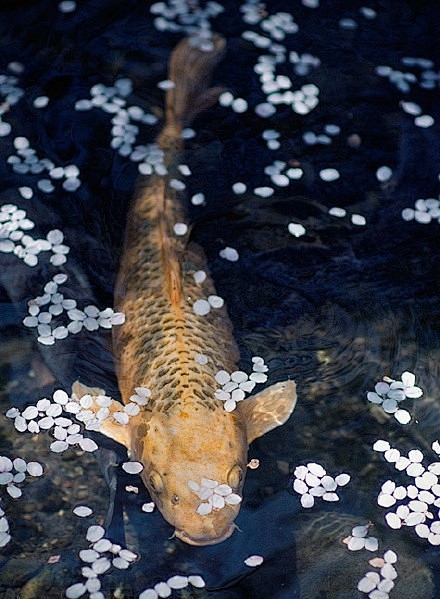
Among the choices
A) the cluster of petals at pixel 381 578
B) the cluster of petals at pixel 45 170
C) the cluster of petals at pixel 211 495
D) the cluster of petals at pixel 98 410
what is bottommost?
the cluster of petals at pixel 381 578

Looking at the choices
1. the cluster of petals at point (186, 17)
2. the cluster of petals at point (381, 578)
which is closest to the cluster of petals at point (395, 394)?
the cluster of petals at point (381, 578)

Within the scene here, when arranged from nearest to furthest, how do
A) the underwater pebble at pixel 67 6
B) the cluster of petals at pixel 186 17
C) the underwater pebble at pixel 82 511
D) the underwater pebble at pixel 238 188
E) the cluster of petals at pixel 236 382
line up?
the underwater pebble at pixel 82 511
the cluster of petals at pixel 236 382
the underwater pebble at pixel 238 188
the cluster of petals at pixel 186 17
the underwater pebble at pixel 67 6

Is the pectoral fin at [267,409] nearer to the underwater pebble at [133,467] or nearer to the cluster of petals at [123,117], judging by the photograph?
the underwater pebble at [133,467]

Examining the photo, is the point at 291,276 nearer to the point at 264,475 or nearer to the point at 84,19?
the point at 264,475

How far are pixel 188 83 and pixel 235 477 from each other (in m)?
3.13

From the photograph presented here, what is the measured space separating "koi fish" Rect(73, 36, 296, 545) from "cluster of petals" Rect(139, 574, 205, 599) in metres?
0.22

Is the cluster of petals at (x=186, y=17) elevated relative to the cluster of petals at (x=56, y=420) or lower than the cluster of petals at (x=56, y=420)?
elevated

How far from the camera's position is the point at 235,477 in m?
4.30

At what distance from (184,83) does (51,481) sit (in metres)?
3.06

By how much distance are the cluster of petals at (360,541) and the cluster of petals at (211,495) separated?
2.24ft

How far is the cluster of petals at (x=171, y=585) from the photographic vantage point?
4.21m

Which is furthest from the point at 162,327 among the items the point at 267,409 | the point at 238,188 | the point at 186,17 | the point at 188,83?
the point at 186,17

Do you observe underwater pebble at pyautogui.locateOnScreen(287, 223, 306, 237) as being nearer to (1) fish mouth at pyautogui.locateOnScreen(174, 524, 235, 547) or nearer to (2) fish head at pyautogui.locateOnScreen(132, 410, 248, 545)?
(2) fish head at pyautogui.locateOnScreen(132, 410, 248, 545)

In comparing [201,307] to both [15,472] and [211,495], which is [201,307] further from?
[15,472]
